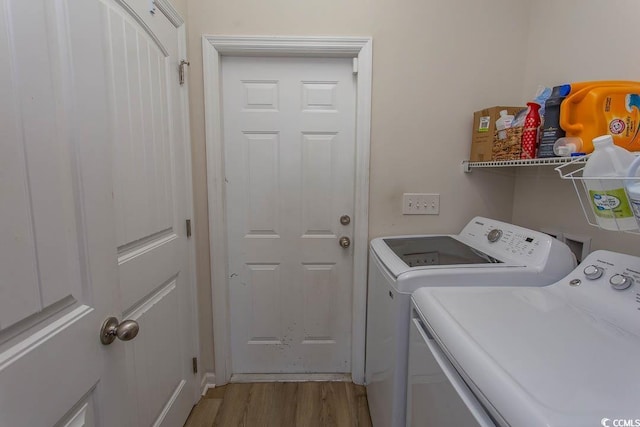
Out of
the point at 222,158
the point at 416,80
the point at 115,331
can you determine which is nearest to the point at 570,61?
the point at 416,80

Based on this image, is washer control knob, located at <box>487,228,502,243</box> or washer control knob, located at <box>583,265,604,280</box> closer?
washer control knob, located at <box>583,265,604,280</box>

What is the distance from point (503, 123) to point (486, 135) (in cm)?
12

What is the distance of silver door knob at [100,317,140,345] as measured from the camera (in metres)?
0.75

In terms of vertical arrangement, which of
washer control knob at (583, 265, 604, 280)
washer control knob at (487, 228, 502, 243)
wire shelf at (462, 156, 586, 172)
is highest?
wire shelf at (462, 156, 586, 172)

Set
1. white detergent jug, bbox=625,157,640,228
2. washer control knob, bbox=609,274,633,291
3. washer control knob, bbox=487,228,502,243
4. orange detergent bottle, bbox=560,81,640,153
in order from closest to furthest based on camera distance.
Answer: white detergent jug, bbox=625,157,640,228 < washer control knob, bbox=609,274,633,291 < orange detergent bottle, bbox=560,81,640,153 < washer control knob, bbox=487,228,502,243

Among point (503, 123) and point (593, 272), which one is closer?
point (593, 272)

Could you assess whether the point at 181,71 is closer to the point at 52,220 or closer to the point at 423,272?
the point at 52,220

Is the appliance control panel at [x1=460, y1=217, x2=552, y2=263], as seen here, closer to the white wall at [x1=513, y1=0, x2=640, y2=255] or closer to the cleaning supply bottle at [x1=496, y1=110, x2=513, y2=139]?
the white wall at [x1=513, y1=0, x2=640, y2=255]

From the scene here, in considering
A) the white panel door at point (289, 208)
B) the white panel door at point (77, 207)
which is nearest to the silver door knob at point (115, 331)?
the white panel door at point (77, 207)

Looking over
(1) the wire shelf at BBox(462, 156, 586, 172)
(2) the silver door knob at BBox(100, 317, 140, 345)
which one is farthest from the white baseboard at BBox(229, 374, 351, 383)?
(1) the wire shelf at BBox(462, 156, 586, 172)

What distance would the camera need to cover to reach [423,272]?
1080mm

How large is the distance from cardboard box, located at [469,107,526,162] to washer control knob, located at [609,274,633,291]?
64 cm

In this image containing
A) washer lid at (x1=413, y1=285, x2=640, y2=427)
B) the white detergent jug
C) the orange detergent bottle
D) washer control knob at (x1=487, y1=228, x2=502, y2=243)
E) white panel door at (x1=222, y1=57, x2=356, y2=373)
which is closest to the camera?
washer lid at (x1=413, y1=285, x2=640, y2=427)

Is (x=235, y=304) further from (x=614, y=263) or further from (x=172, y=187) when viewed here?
(x=614, y=263)
